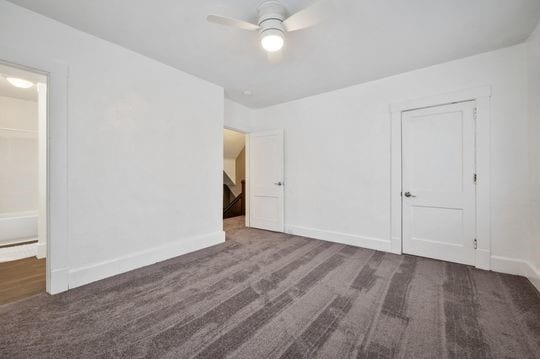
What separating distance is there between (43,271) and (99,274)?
0.87m

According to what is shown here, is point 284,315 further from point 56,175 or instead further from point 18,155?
point 18,155

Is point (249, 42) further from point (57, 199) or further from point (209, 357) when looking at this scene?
point (209, 357)

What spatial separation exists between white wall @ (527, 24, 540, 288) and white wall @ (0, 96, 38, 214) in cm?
748

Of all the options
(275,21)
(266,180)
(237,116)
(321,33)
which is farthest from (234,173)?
(275,21)

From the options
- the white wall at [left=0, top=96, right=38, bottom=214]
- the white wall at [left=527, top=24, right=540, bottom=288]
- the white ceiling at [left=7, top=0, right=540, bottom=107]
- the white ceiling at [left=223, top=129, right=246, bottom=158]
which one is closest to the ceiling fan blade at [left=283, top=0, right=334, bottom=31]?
the white ceiling at [left=7, top=0, right=540, bottom=107]

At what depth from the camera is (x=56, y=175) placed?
2.04 m

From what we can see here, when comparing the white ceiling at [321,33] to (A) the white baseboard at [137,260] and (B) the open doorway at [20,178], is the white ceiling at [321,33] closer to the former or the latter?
(B) the open doorway at [20,178]

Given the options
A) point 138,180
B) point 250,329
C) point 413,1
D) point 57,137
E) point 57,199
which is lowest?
point 250,329

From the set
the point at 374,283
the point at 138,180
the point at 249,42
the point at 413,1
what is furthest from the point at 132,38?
the point at 374,283

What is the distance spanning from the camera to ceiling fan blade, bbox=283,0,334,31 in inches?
58.9

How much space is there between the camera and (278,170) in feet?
14.0

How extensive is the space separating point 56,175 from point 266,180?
10.2 feet

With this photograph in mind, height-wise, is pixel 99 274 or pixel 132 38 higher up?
pixel 132 38

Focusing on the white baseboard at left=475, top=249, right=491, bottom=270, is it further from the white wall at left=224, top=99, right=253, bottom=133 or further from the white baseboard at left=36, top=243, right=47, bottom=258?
the white baseboard at left=36, top=243, right=47, bottom=258
